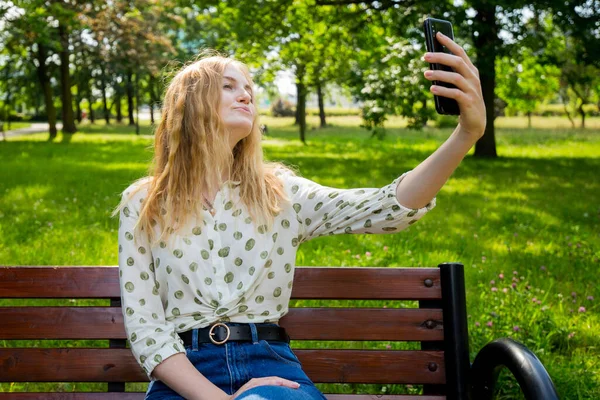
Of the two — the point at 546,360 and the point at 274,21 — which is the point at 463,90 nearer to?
the point at 546,360

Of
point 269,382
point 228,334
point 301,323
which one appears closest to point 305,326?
point 301,323

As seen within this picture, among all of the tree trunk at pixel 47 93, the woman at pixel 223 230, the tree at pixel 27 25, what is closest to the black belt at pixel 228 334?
the woman at pixel 223 230

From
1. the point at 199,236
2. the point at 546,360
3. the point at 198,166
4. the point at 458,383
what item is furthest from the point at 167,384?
the point at 546,360

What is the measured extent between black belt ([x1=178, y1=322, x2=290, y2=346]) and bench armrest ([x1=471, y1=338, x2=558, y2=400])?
70 cm

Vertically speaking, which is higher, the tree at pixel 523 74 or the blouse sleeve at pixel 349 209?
the tree at pixel 523 74

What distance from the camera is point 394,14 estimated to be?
18.9m

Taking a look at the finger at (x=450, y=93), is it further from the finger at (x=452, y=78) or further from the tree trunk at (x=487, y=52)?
the tree trunk at (x=487, y=52)

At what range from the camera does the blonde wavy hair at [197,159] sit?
286 cm

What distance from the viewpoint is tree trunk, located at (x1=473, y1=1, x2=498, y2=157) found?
1647 cm

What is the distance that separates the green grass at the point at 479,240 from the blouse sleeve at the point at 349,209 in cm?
133

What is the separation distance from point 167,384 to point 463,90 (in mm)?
1343

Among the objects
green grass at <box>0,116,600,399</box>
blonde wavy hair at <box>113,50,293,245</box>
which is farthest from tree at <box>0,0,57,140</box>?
blonde wavy hair at <box>113,50,293,245</box>

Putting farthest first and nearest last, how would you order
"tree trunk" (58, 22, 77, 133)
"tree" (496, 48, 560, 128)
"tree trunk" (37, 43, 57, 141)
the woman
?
"tree trunk" (37, 43, 57, 141) < "tree trunk" (58, 22, 77, 133) < "tree" (496, 48, 560, 128) < the woman

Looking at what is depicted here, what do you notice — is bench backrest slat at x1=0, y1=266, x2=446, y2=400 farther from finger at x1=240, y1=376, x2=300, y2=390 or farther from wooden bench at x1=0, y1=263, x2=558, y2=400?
finger at x1=240, y1=376, x2=300, y2=390
